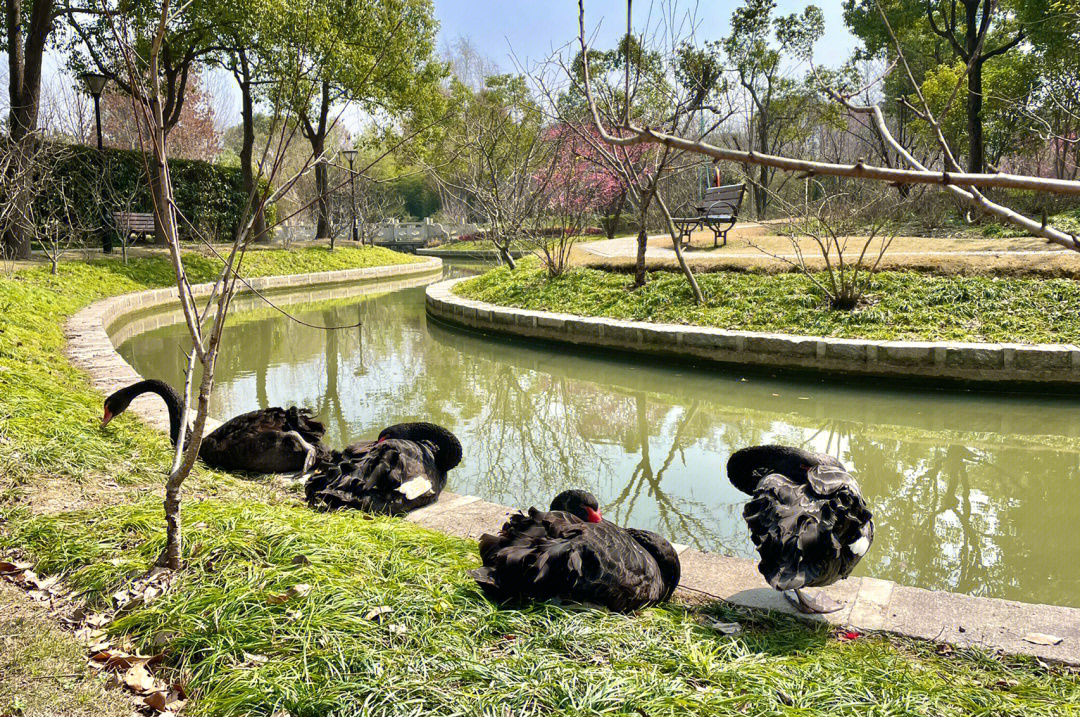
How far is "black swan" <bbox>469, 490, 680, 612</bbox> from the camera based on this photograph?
2.73 m

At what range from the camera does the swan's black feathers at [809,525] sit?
265cm

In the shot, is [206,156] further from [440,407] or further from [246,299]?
[440,407]

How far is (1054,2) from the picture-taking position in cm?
1448

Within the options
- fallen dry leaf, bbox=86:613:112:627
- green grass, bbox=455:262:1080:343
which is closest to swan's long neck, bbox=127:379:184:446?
fallen dry leaf, bbox=86:613:112:627

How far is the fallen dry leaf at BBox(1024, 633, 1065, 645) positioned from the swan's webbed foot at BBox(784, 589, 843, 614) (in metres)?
0.61

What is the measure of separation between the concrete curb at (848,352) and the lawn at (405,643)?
569cm

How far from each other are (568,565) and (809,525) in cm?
83

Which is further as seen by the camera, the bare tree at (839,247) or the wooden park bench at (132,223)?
the wooden park bench at (132,223)

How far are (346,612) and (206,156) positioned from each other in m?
40.0

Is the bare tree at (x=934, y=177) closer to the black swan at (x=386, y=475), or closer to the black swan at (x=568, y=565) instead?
the black swan at (x=568, y=565)

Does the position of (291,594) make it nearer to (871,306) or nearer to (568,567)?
(568,567)

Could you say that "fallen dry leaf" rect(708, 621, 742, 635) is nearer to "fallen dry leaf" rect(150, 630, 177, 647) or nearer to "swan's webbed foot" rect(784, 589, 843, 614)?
"swan's webbed foot" rect(784, 589, 843, 614)

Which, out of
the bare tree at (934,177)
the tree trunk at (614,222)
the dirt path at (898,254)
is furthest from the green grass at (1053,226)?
the bare tree at (934,177)

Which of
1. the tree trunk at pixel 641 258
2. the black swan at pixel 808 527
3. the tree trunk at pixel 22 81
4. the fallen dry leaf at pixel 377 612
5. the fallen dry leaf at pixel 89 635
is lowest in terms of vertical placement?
the fallen dry leaf at pixel 89 635
